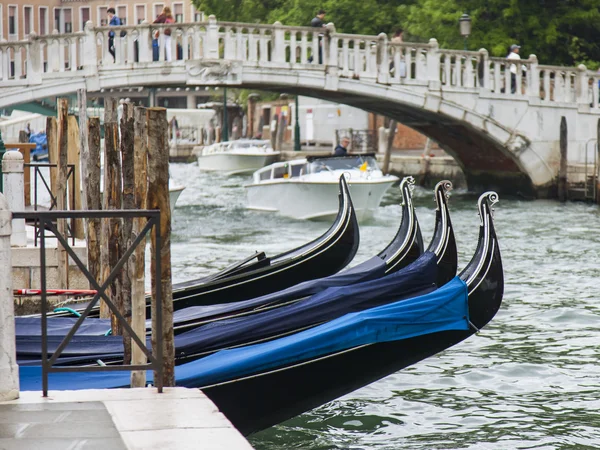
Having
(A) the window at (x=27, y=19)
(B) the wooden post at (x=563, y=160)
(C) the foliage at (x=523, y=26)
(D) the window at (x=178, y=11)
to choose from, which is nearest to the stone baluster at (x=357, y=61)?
(B) the wooden post at (x=563, y=160)

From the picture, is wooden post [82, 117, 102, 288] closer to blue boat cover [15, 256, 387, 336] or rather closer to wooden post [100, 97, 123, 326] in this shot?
wooden post [100, 97, 123, 326]

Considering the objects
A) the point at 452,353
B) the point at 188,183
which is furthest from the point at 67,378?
the point at 188,183

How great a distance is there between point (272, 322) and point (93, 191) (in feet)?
4.22

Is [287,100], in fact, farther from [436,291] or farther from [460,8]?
[436,291]

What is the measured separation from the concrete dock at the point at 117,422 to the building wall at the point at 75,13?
1082 inches

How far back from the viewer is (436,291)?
11.5ft

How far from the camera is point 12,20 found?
28.8 m

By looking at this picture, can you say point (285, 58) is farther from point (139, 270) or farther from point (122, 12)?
point (122, 12)

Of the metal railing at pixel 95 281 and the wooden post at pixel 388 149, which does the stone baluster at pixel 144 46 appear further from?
the metal railing at pixel 95 281

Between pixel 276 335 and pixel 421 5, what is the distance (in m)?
11.0

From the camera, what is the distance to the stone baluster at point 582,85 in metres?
11.3

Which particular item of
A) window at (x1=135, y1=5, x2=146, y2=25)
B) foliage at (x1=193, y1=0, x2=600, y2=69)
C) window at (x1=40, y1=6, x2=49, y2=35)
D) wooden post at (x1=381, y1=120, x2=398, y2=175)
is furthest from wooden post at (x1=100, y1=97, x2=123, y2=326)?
window at (x1=135, y1=5, x2=146, y2=25)

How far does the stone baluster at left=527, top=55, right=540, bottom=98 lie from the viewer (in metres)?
11.2

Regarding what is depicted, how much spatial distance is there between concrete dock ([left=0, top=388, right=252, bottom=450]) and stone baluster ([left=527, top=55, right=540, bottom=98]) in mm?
9141
